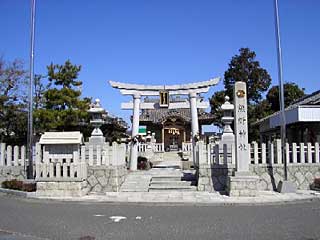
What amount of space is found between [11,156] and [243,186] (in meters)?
9.65

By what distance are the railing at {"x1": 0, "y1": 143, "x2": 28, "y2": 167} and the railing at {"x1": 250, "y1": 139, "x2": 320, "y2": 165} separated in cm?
956

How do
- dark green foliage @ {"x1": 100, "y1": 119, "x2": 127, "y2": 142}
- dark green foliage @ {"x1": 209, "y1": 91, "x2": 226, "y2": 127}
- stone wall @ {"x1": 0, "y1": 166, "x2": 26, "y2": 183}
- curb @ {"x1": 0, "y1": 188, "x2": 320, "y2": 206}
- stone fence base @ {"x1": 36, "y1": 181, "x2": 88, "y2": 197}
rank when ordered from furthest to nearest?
dark green foliage @ {"x1": 209, "y1": 91, "x2": 226, "y2": 127} → dark green foliage @ {"x1": 100, "y1": 119, "x2": 127, "y2": 142} → stone wall @ {"x1": 0, "y1": 166, "x2": 26, "y2": 183} → stone fence base @ {"x1": 36, "y1": 181, "x2": 88, "y2": 197} → curb @ {"x1": 0, "y1": 188, "x2": 320, "y2": 206}

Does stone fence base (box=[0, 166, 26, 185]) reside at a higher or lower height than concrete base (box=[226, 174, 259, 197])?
higher

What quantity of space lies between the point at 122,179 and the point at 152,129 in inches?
1108

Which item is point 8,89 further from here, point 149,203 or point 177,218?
point 177,218

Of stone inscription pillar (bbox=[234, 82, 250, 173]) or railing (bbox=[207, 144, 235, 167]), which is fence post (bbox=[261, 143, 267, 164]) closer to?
railing (bbox=[207, 144, 235, 167])

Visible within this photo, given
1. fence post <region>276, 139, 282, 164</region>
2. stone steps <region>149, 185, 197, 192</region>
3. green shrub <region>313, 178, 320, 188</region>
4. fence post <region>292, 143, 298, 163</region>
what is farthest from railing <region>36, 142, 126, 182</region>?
green shrub <region>313, 178, 320, 188</region>

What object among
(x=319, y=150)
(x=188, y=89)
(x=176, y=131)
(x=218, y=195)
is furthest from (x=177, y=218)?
(x=176, y=131)

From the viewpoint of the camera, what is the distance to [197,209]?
34.7ft

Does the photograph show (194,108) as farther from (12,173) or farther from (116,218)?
(116,218)

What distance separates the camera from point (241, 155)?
1295 cm

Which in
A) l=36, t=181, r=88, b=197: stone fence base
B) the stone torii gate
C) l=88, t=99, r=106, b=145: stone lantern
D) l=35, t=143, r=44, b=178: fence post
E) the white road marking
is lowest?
the white road marking

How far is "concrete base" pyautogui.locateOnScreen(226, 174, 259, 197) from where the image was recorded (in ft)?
41.8

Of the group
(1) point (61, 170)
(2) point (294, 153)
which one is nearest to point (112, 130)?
(1) point (61, 170)
